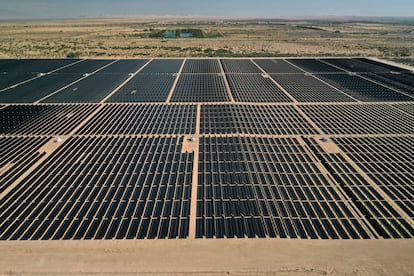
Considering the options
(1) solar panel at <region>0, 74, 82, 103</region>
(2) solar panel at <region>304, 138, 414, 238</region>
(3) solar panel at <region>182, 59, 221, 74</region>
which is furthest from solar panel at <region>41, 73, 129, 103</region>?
(2) solar panel at <region>304, 138, 414, 238</region>

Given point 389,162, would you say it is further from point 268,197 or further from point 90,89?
point 90,89

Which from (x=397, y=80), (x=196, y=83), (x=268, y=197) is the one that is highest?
(x=397, y=80)

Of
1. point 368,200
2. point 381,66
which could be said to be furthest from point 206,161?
point 381,66

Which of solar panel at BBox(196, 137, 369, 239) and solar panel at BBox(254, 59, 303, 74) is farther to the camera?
solar panel at BBox(254, 59, 303, 74)

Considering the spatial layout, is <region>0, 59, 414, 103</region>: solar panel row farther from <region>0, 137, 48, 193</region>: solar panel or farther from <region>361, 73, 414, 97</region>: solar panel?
<region>0, 137, 48, 193</region>: solar panel

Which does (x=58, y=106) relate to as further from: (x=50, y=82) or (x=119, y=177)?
(x=119, y=177)

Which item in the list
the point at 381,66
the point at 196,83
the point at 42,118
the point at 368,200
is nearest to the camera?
the point at 368,200

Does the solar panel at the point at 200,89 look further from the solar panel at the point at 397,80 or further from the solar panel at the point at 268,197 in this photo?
the solar panel at the point at 397,80

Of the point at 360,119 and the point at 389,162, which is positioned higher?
the point at 360,119
